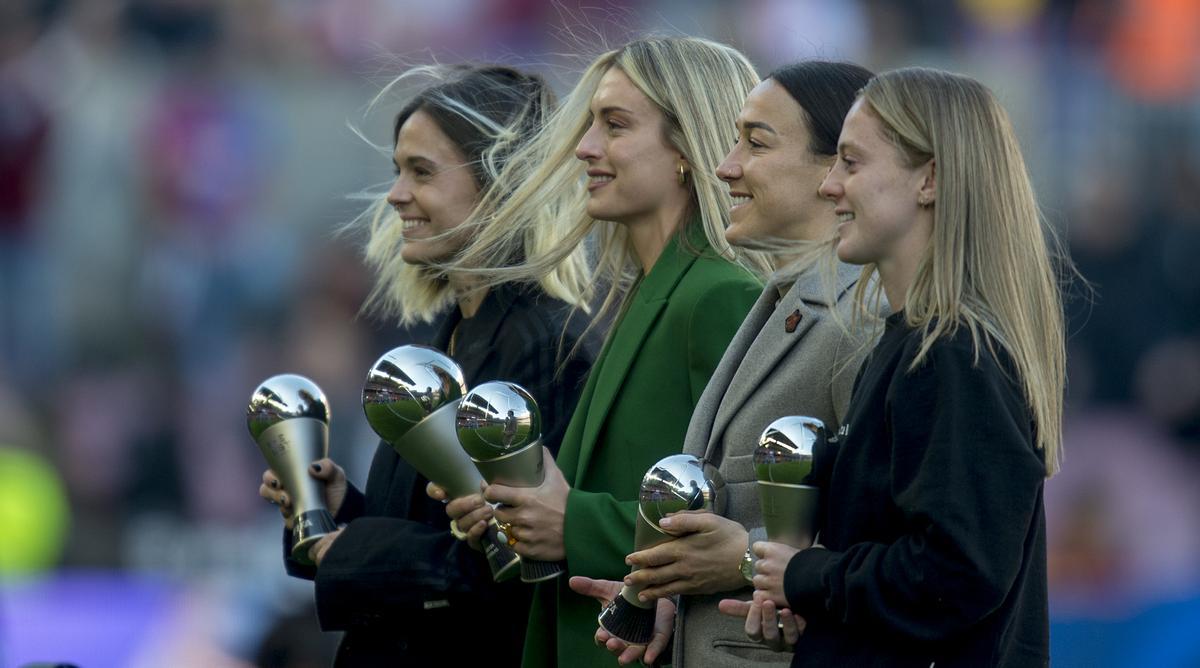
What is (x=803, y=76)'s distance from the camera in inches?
132

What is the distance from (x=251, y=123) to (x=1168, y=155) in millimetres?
5344

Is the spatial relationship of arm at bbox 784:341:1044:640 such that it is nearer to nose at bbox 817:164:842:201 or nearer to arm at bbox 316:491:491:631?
nose at bbox 817:164:842:201

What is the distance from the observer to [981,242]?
276 cm

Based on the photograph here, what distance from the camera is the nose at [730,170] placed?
3316 mm

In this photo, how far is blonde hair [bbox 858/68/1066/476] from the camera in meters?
2.69

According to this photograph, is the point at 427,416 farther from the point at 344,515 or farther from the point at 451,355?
the point at 344,515

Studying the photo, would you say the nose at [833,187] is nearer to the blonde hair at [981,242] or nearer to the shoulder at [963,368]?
the blonde hair at [981,242]

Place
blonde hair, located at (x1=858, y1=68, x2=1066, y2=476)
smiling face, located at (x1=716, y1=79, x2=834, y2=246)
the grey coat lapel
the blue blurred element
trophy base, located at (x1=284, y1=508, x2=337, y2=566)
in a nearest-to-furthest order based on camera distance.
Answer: blonde hair, located at (x1=858, y1=68, x2=1066, y2=476) < the grey coat lapel < smiling face, located at (x1=716, y1=79, x2=834, y2=246) < trophy base, located at (x1=284, y1=508, x2=337, y2=566) < the blue blurred element

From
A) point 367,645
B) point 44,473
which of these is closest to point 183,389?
point 44,473

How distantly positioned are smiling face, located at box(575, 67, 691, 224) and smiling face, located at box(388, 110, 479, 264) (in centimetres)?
52

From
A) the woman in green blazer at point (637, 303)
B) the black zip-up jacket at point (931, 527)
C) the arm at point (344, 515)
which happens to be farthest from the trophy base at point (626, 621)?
the arm at point (344, 515)

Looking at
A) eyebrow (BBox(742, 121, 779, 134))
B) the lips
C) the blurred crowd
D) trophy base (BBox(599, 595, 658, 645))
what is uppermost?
the blurred crowd

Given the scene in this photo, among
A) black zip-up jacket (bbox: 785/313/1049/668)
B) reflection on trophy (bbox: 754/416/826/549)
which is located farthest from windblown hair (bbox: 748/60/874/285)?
black zip-up jacket (bbox: 785/313/1049/668)

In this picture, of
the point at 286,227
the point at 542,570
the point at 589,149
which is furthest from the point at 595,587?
the point at 286,227
